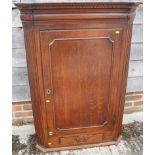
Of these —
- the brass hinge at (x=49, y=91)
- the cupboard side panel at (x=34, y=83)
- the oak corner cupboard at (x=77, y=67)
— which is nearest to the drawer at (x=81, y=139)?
the oak corner cupboard at (x=77, y=67)

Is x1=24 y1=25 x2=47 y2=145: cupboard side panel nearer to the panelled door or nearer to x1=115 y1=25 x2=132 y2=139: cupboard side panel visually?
the panelled door

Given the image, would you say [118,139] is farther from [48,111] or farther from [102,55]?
[102,55]

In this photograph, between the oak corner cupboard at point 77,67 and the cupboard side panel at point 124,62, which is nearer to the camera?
the oak corner cupboard at point 77,67

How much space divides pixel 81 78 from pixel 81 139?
1.93ft

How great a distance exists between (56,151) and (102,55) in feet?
3.12

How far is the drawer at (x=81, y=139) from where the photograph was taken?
1953 millimetres

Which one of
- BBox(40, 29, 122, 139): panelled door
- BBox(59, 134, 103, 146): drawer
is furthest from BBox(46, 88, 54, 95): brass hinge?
BBox(59, 134, 103, 146): drawer

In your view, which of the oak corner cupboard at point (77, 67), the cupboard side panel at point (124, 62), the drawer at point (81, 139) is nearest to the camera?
the oak corner cupboard at point (77, 67)

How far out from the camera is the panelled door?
1597mm

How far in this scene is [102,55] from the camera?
167 cm

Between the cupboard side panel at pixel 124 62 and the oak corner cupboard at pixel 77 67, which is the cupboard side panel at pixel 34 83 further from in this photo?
the cupboard side panel at pixel 124 62

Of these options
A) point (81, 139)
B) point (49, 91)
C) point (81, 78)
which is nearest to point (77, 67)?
point (81, 78)

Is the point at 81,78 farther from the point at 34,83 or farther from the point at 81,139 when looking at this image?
the point at 81,139
